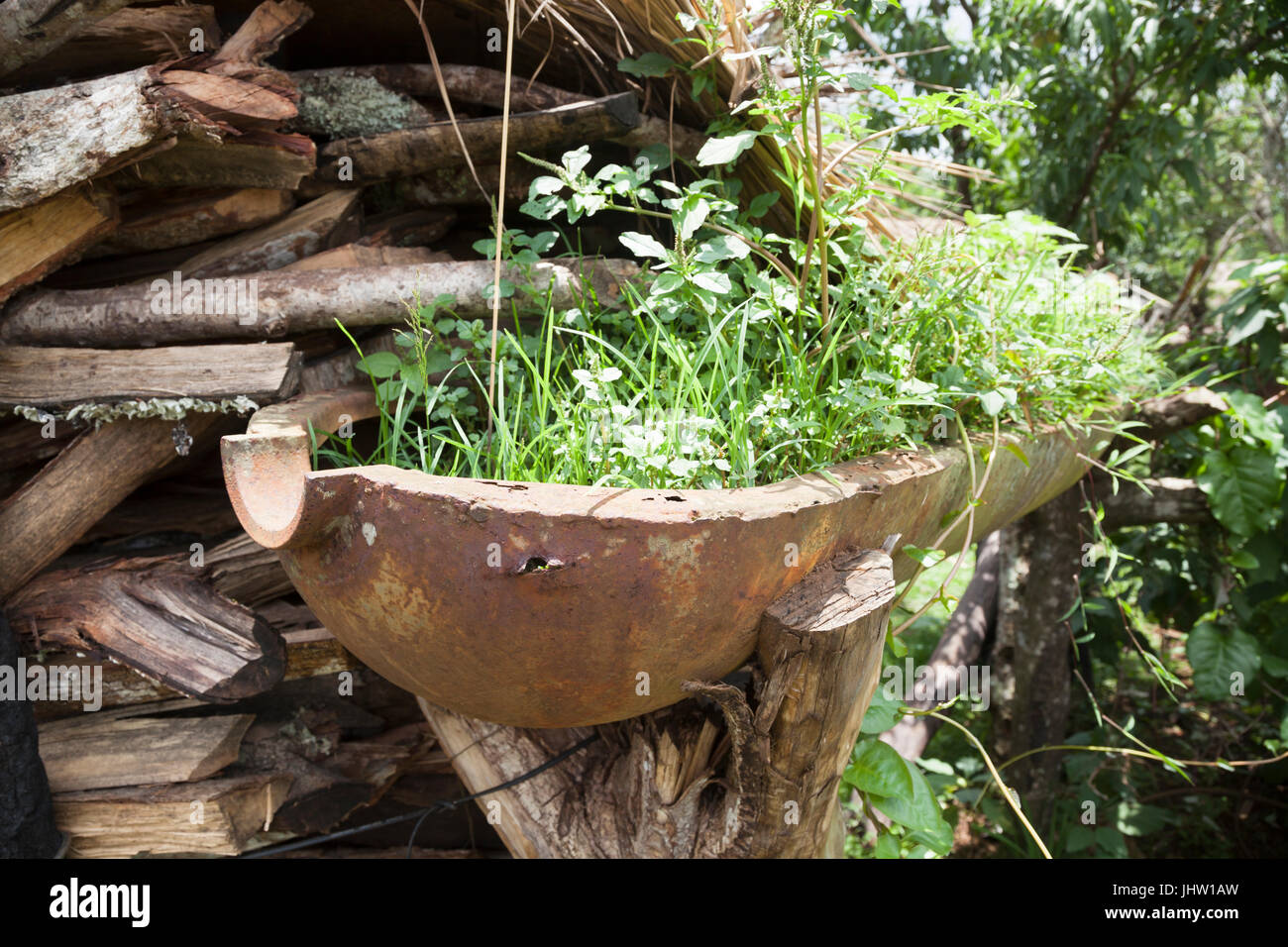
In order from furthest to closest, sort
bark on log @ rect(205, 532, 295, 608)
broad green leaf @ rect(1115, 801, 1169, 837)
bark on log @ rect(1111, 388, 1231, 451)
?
broad green leaf @ rect(1115, 801, 1169, 837) < bark on log @ rect(1111, 388, 1231, 451) < bark on log @ rect(205, 532, 295, 608)

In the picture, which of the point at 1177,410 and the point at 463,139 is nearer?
the point at 463,139

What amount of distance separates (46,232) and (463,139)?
29.2 inches

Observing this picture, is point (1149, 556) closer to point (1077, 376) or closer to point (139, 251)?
point (1077, 376)

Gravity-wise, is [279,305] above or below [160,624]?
above

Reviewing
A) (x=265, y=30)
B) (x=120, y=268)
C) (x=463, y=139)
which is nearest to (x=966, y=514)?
(x=463, y=139)

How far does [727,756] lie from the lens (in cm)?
142

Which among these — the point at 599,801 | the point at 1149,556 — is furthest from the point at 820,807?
the point at 1149,556

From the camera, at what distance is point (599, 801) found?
1554 mm

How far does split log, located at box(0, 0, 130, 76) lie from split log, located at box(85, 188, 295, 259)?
1.14 ft

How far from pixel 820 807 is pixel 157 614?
3.98 feet

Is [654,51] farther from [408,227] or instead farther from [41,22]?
[41,22]

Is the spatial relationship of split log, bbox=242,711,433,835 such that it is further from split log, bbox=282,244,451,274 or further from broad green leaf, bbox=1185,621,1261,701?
broad green leaf, bbox=1185,621,1261,701

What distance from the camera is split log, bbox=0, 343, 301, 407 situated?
1438 mm

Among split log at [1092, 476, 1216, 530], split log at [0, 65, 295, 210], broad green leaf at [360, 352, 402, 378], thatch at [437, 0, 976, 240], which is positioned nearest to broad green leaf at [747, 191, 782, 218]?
thatch at [437, 0, 976, 240]
